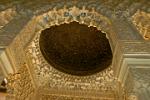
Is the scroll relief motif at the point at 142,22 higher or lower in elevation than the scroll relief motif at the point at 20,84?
higher

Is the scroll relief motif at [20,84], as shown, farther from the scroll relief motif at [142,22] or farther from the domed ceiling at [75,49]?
the scroll relief motif at [142,22]

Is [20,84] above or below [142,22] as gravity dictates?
below

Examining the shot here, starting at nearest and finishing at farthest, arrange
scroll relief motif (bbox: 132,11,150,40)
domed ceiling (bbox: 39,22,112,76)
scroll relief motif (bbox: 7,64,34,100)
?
1. scroll relief motif (bbox: 132,11,150,40)
2. scroll relief motif (bbox: 7,64,34,100)
3. domed ceiling (bbox: 39,22,112,76)

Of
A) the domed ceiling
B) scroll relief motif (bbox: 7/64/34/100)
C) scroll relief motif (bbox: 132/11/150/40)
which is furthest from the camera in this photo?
the domed ceiling

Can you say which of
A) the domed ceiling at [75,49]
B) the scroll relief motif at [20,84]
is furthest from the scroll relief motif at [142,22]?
the scroll relief motif at [20,84]

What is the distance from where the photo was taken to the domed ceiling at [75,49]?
3.40 m

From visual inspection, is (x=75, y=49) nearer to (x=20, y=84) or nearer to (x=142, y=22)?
(x=20, y=84)

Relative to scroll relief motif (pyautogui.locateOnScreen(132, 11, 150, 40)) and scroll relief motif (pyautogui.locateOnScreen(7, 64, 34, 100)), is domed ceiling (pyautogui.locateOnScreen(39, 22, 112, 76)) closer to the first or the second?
scroll relief motif (pyautogui.locateOnScreen(7, 64, 34, 100))

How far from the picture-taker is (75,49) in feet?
11.8

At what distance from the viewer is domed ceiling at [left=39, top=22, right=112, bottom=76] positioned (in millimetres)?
3398

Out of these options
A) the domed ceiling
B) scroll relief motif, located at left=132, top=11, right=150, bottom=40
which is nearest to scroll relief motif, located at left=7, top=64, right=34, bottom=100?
the domed ceiling

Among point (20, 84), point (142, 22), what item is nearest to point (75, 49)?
point (20, 84)

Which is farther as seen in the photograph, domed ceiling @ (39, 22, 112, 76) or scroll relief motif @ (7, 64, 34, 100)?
domed ceiling @ (39, 22, 112, 76)

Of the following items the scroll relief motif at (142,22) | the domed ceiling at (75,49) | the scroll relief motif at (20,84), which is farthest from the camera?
the domed ceiling at (75,49)
